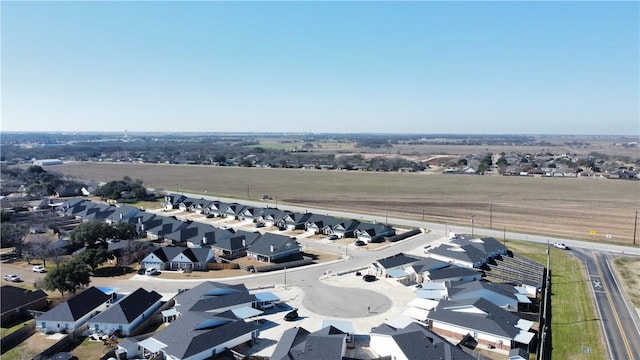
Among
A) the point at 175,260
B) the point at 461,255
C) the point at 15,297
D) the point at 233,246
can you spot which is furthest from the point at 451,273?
the point at 15,297

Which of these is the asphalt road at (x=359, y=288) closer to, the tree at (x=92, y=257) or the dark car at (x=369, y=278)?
the dark car at (x=369, y=278)

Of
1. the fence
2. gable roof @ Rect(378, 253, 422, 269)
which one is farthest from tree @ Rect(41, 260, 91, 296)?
gable roof @ Rect(378, 253, 422, 269)

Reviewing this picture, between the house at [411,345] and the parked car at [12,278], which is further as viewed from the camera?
the parked car at [12,278]

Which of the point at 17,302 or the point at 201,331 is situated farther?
the point at 17,302

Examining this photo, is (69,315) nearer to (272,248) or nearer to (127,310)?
(127,310)

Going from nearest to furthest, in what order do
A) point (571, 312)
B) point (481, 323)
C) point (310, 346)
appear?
point (310, 346), point (481, 323), point (571, 312)

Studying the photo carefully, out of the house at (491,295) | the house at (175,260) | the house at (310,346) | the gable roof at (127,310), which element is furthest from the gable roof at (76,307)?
the house at (491,295)

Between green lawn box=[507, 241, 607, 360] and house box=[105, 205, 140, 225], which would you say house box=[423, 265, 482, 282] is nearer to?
green lawn box=[507, 241, 607, 360]
